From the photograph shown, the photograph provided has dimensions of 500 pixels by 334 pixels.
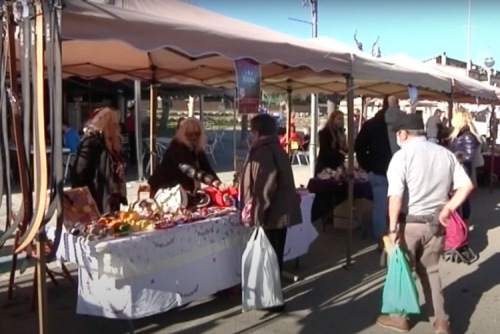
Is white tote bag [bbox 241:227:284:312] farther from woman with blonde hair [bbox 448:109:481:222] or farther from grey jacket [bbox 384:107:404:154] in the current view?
woman with blonde hair [bbox 448:109:481:222]

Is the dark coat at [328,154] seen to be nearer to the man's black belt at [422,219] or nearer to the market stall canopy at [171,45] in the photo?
the market stall canopy at [171,45]

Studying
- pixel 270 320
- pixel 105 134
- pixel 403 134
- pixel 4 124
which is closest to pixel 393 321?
pixel 270 320

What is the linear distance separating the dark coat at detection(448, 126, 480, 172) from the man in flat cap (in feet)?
14.2

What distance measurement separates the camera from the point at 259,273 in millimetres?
4410

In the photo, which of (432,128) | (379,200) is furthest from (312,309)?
(432,128)

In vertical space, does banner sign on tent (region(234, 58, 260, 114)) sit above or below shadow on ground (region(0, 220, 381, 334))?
above

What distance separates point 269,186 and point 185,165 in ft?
3.01

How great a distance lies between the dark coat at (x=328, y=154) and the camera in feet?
25.3

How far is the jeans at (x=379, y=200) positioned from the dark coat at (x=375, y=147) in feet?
0.27

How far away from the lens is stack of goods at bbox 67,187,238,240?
13.2ft

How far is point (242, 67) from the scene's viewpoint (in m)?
4.62

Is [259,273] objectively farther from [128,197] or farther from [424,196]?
[128,197]

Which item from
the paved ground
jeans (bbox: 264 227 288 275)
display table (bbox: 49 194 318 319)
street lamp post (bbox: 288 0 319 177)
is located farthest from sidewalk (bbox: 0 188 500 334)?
street lamp post (bbox: 288 0 319 177)

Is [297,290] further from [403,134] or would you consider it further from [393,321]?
[403,134]
